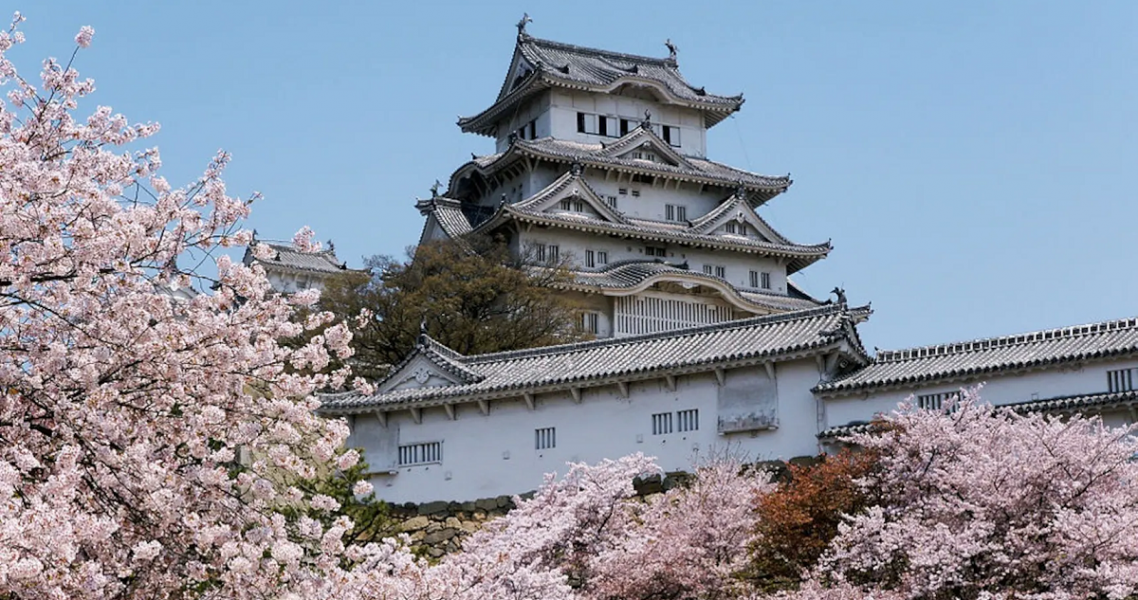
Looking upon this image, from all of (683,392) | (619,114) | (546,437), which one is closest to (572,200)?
(619,114)

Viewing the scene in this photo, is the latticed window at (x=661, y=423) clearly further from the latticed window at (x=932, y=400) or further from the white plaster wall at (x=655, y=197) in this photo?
the white plaster wall at (x=655, y=197)

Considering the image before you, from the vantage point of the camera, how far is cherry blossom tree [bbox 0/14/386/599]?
9.28 m

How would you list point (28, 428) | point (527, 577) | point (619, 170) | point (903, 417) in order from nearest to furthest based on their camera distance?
1. point (28, 428)
2. point (527, 577)
3. point (903, 417)
4. point (619, 170)

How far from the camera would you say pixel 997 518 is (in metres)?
18.1

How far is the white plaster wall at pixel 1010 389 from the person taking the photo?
75.6 feet

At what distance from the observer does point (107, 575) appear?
968cm

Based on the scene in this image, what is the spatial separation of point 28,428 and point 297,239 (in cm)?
277

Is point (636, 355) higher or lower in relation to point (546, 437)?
higher

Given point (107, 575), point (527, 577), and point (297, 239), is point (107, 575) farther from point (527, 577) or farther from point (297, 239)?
point (527, 577)

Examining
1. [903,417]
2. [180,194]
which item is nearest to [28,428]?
[180,194]

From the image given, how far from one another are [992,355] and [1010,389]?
819mm

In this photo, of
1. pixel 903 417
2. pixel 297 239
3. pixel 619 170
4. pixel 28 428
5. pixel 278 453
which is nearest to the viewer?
pixel 28 428

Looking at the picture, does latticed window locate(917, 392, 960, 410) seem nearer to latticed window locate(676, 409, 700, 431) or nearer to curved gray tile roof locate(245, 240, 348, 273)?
latticed window locate(676, 409, 700, 431)

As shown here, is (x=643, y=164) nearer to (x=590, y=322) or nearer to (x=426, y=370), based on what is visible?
(x=590, y=322)
